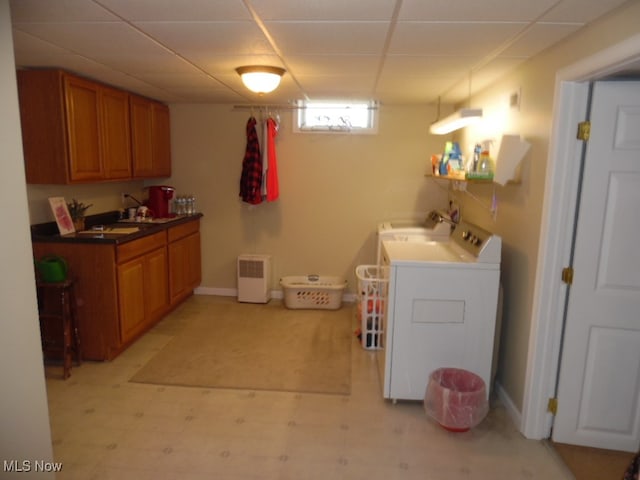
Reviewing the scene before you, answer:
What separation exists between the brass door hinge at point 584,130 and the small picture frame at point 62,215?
3480mm

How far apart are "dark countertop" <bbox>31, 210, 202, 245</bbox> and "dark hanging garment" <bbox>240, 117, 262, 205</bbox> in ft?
2.73

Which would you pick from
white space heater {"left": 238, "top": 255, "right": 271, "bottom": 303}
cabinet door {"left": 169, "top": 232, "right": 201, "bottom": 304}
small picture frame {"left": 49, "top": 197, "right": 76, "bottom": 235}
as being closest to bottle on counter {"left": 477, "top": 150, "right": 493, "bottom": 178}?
white space heater {"left": 238, "top": 255, "right": 271, "bottom": 303}

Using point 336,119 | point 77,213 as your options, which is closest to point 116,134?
point 77,213

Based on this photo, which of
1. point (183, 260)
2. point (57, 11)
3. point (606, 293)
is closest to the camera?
point (57, 11)

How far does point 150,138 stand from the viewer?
14.5 feet

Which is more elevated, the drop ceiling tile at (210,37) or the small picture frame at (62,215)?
the drop ceiling tile at (210,37)

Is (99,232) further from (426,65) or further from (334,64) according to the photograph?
(426,65)

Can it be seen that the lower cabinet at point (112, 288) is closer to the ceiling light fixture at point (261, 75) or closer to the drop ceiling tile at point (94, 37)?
the drop ceiling tile at point (94, 37)

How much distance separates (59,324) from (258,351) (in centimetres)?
149

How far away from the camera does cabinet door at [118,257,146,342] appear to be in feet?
11.2

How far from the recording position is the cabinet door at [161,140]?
14.8 ft

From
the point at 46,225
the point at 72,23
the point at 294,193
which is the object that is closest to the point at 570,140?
the point at 72,23

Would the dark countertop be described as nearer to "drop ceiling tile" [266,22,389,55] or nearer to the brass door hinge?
"drop ceiling tile" [266,22,389,55]

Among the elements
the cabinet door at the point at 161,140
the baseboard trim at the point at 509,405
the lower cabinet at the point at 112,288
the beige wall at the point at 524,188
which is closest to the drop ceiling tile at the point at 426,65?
the beige wall at the point at 524,188
